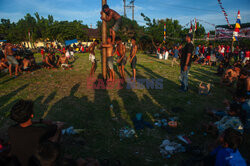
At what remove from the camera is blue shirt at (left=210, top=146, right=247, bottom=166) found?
2114mm

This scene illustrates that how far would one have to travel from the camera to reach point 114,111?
4.95 m

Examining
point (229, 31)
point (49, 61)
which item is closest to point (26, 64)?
point (49, 61)

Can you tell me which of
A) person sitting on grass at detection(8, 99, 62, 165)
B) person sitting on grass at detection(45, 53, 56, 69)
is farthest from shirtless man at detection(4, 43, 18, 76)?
person sitting on grass at detection(8, 99, 62, 165)

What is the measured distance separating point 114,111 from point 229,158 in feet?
10.9

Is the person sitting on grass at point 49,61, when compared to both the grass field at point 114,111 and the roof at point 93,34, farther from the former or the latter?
the roof at point 93,34

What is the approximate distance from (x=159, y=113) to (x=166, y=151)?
1717 mm

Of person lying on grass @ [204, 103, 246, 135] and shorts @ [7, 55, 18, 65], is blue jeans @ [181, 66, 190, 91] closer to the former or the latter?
person lying on grass @ [204, 103, 246, 135]

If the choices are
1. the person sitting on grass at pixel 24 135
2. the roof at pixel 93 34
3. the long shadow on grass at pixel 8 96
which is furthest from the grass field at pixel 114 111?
the roof at pixel 93 34

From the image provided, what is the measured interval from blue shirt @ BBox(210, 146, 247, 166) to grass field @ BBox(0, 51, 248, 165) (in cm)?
91

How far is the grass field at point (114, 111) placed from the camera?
3230mm

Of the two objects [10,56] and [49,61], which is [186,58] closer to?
[10,56]

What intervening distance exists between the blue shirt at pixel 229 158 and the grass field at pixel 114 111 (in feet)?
2.97

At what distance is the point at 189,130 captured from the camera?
156 inches

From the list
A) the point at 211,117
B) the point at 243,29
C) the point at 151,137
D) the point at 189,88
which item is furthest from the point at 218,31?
the point at 151,137
